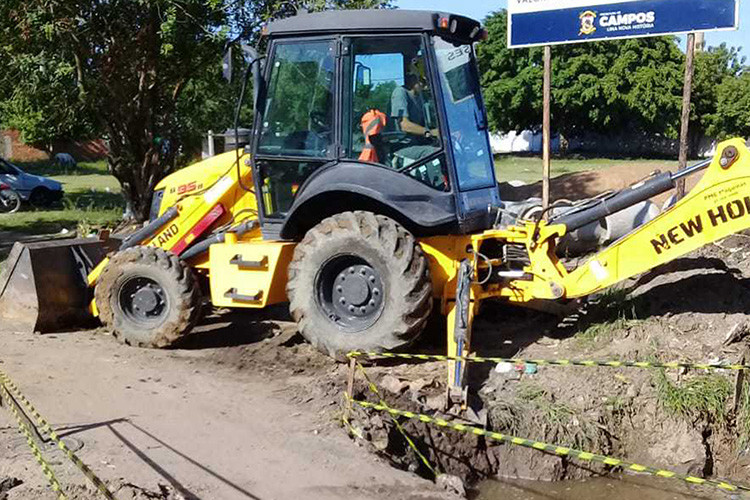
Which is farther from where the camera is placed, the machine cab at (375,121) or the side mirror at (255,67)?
the side mirror at (255,67)

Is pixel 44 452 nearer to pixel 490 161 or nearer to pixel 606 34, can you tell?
pixel 490 161

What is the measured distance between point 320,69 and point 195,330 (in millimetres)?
3189

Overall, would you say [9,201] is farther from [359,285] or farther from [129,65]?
[359,285]

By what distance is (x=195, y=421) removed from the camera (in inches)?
253

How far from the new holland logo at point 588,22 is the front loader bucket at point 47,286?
6052 millimetres

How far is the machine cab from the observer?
7.23 meters

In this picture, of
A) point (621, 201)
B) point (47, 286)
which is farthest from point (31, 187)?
point (621, 201)

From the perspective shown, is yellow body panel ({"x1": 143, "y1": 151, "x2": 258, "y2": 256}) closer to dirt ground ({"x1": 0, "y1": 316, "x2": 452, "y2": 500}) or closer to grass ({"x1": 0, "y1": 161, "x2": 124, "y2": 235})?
dirt ground ({"x1": 0, "y1": 316, "x2": 452, "y2": 500})

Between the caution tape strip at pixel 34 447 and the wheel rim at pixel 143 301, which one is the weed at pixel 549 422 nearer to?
the caution tape strip at pixel 34 447

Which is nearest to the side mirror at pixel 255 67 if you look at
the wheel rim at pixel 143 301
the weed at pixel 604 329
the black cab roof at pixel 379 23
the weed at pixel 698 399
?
the black cab roof at pixel 379 23

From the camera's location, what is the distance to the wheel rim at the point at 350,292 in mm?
7363

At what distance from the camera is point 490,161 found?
8047 mm

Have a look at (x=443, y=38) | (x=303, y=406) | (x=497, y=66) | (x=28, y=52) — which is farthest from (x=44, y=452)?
(x=497, y=66)

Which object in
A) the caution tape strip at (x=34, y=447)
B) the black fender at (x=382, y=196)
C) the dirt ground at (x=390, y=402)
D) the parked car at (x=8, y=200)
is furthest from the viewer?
the parked car at (x=8, y=200)
